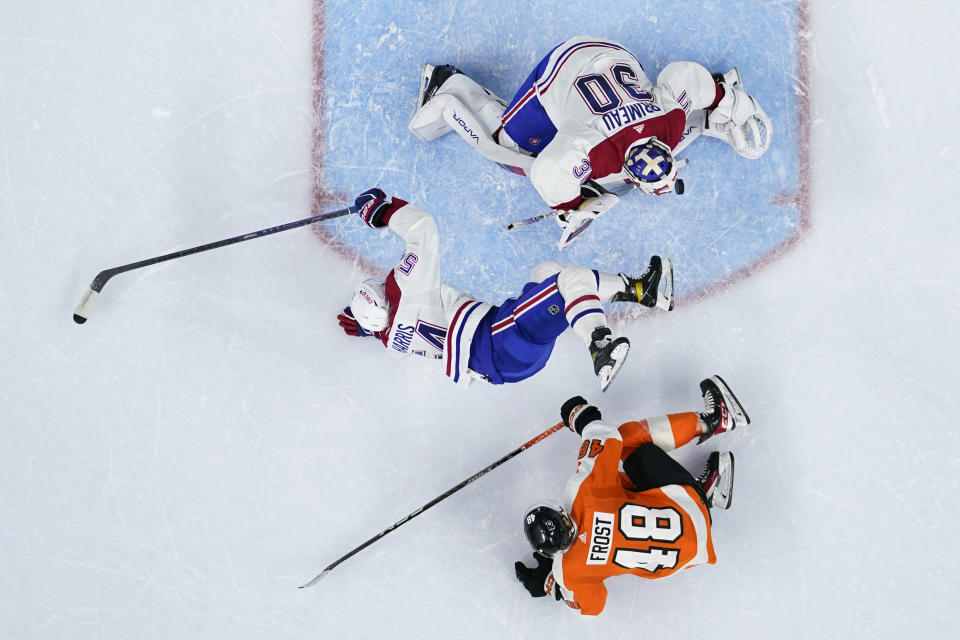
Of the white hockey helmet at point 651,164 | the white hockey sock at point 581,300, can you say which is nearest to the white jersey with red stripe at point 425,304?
the white hockey sock at point 581,300

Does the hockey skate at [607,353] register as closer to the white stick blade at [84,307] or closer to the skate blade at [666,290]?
the skate blade at [666,290]

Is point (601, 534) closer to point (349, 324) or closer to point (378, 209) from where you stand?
point (349, 324)

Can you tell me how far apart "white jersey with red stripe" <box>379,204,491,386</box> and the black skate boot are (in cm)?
77

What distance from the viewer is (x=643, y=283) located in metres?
2.84

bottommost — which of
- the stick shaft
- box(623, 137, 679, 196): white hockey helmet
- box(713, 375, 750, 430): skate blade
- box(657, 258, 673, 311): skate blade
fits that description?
box(713, 375, 750, 430): skate blade

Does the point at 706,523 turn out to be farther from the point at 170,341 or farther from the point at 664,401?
the point at 170,341

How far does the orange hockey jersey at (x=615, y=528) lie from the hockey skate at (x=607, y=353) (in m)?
0.79

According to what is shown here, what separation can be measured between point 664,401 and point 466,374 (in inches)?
44.1

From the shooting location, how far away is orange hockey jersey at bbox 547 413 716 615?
3.01 m

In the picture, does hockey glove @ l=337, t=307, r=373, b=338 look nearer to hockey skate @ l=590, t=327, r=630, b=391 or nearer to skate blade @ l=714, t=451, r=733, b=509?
hockey skate @ l=590, t=327, r=630, b=391

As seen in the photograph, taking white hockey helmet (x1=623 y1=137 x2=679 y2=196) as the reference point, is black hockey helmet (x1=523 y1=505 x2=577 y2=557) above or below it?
below

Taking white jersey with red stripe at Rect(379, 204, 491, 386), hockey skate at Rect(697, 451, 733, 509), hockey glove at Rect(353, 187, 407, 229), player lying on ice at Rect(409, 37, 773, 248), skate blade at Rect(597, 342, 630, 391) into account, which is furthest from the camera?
hockey skate at Rect(697, 451, 733, 509)

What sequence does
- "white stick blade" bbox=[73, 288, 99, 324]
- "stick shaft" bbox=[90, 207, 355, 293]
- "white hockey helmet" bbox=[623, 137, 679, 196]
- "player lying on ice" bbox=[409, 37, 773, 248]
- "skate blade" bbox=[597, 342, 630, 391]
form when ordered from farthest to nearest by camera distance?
"white stick blade" bbox=[73, 288, 99, 324], "stick shaft" bbox=[90, 207, 355, 293], "player lying on ice" bbox=[409, 37, 773, 248], "white hockey helmet" bbox=[623, 137, 679, 196], "skate blade" bbox=[597, 342, 630, 391]

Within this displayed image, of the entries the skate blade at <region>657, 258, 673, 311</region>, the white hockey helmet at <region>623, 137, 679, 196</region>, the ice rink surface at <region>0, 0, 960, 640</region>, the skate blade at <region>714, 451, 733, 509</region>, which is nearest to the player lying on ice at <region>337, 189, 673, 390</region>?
the skate blade at <region>657, 258, 673, 311</region>
